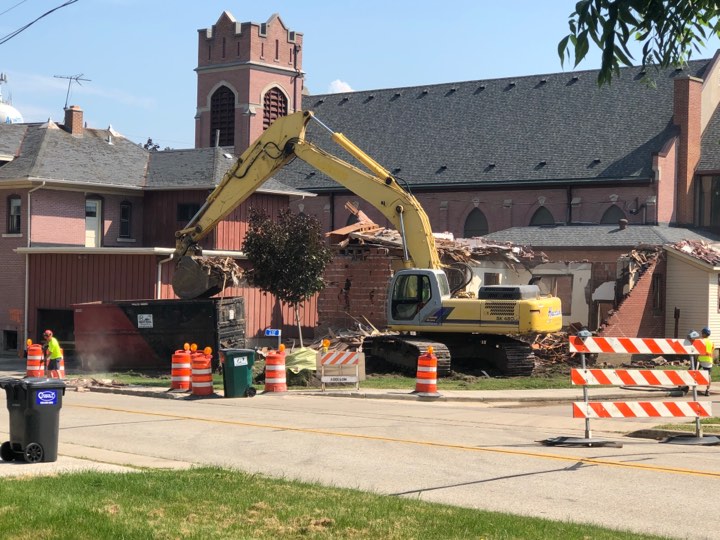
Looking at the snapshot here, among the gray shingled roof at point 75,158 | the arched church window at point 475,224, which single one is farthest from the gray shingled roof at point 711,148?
the gray shingled roof at point 75,158

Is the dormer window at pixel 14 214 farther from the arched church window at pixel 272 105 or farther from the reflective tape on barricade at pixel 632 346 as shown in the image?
the arched church window at pixel 272 105

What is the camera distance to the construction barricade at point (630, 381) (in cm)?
1667

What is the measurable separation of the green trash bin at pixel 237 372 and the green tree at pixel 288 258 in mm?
9670

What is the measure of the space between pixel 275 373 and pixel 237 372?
1385mm

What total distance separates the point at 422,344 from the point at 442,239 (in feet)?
37.1

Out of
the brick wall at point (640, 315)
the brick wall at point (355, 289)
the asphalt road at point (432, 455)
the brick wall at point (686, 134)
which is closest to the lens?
the asphalt road at point (432, 455)

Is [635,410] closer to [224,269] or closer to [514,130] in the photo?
[224,269]

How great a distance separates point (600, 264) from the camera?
42.0 metres

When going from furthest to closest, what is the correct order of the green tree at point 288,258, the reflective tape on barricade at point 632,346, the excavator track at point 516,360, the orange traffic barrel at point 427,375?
the green tree at point 288,258
the excavator track at point 516,360
the orange traffic barrel at point 427,375
the reflective tape on barricade at point 632,346

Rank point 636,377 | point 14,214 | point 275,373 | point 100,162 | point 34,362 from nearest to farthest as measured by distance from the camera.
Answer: point 636,377 → point 275,373 → point 34,362 → point 14,214 → point 100,162

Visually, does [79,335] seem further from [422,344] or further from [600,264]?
[600,264]

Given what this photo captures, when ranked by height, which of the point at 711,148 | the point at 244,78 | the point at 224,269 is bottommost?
the point at 224,269

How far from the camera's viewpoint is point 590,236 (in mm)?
47469

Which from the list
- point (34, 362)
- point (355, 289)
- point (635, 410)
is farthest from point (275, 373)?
point (355, 289)
